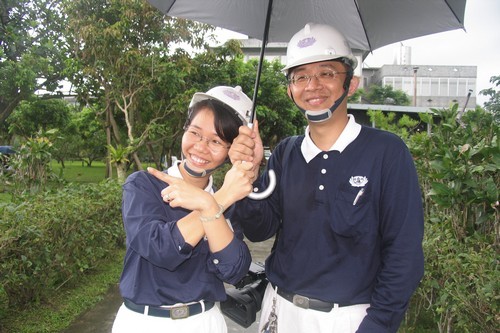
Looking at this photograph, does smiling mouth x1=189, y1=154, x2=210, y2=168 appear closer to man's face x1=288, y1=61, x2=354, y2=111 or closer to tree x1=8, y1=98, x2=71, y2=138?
man's face x1=288, y1=61, x2=354, y2=111

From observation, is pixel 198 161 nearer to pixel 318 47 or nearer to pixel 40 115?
pixel 318 47

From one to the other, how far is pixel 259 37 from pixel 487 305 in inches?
79.9

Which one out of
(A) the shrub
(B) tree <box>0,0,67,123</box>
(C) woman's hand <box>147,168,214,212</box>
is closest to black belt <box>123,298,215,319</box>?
(C) woman's hand <box>147,168,214,212</box>

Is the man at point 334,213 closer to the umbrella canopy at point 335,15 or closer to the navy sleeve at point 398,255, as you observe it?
the navy sleeve at point 398,255

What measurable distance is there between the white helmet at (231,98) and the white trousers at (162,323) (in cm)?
90

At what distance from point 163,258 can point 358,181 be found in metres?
0.87

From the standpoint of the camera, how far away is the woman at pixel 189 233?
1579mm

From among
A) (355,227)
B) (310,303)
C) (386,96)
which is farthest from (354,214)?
(386,96)

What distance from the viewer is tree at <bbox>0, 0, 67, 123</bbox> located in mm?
12641

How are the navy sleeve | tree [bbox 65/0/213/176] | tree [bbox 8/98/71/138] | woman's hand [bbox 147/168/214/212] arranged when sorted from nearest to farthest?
woman's hand [bbox 147/168/214/212] < the navy sleeve < tree [bbox 65/0/213/176] < tree [bbox 8/98/71/138]

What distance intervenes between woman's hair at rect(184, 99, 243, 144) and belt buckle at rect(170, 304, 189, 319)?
748 mm

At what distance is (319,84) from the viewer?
6.40 feet

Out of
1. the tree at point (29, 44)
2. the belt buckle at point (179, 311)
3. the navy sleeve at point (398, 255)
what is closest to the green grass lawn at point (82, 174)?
the tree at point (29, 44)

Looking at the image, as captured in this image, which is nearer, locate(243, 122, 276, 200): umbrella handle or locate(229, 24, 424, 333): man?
locate(229, 24, 424, 333): man
